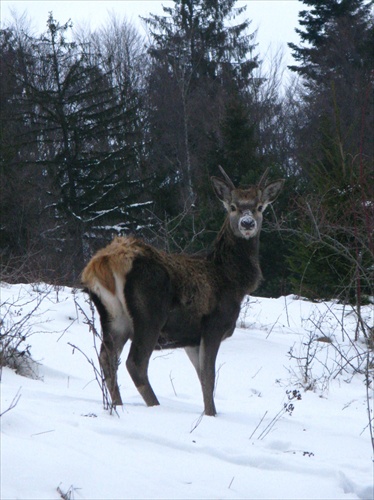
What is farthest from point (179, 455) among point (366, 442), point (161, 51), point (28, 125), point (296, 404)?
point (161, 51)

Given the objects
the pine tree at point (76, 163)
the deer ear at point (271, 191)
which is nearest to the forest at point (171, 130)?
the pine tree at point (76, 163)

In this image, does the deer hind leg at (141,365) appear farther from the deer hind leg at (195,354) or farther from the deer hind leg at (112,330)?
the deer hind leg at (195,354)

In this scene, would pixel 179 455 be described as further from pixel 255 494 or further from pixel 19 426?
pixel 19 426

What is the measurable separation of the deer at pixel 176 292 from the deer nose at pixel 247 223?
0.03 ft

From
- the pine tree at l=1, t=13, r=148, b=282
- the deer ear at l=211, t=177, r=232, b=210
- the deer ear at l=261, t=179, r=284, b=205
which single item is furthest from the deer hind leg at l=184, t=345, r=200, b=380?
the pine tree at l=1, t=13, r=148, b=282

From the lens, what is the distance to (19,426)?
448cm

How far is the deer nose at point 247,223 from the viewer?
788 centimetres

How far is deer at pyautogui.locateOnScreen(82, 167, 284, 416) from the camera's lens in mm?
6805

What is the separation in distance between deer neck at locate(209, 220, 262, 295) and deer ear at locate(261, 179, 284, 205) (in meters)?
0.41

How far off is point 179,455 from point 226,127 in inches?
895

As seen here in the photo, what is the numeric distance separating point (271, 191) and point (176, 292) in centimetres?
179

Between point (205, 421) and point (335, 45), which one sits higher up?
point (335, 45)

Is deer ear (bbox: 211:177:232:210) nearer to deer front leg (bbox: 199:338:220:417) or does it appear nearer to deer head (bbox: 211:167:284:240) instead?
deer head (bbox: 211:167:284:240)

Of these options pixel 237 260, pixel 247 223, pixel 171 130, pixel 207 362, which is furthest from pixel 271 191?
pixel 171 130
